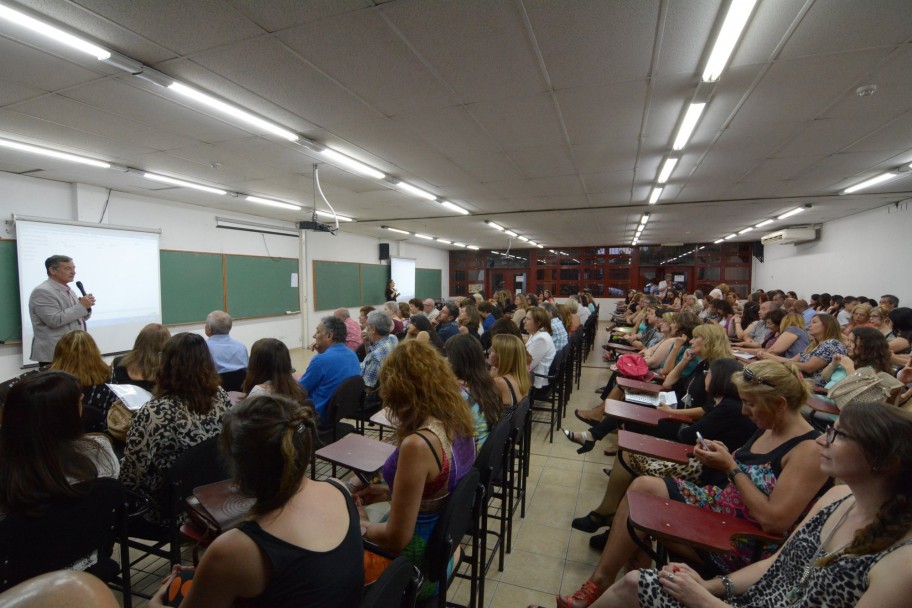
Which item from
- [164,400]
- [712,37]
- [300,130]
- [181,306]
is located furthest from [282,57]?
[181,306]

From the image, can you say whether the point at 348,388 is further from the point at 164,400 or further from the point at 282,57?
the point at 282,57

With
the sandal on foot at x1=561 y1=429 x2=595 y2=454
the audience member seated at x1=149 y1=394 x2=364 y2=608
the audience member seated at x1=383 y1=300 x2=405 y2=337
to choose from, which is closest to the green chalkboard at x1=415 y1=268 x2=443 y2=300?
the audience member seated at x1=383 y1=300 x2=405 y2=337

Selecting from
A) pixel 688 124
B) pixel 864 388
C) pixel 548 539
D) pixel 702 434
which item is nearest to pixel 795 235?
pixel 688 124

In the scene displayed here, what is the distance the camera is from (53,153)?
3906 millimetres

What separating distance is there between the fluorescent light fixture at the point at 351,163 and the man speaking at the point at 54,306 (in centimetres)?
265

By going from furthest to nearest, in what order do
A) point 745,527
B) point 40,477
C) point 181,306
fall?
point 181,306 → point 745,527 → point 40,477

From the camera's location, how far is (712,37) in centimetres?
215

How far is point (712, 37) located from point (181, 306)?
291 inches

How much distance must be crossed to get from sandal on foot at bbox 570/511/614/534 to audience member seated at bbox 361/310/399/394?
206 cm

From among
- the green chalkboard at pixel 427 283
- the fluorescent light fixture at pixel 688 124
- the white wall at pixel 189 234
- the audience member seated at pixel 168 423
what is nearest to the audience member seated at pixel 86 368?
the audience member seated at pixel 168 423

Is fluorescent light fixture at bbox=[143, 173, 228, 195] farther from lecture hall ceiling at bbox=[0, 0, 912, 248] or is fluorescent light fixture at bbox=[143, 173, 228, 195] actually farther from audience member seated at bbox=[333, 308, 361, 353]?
audience member seated at bbox=[333, 308, 361, 353]

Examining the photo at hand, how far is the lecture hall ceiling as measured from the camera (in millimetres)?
1995

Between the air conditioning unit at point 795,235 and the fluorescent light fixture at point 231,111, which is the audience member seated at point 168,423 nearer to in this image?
the fluorescent light fixture at point 231,111

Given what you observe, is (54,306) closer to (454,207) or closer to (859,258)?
(454,207)
